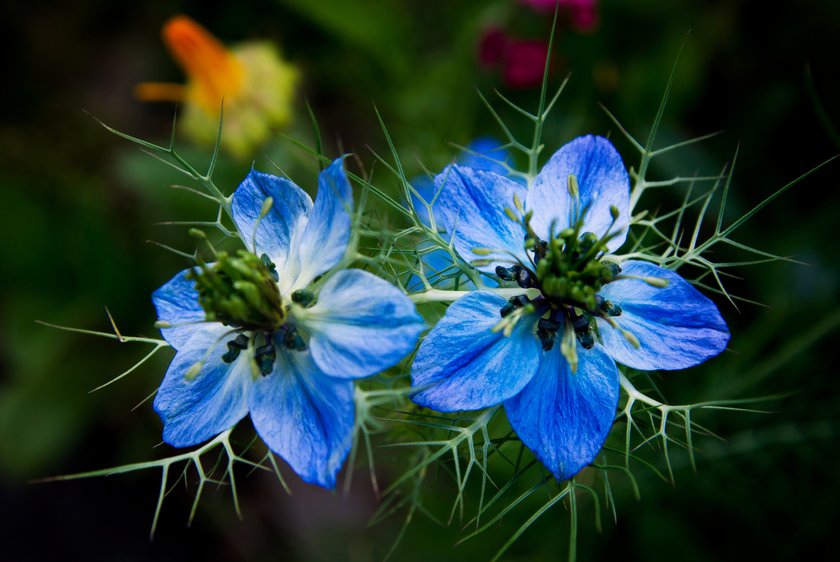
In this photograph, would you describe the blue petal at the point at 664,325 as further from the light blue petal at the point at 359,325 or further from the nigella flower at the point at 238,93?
the nigella flower at the point at 238,93

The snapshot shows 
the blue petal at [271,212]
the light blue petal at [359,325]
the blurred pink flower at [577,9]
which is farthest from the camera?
the blurred pink flower at [577,9]

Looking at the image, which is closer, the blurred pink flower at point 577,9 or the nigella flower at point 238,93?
the blurred pink flower at point 577,9

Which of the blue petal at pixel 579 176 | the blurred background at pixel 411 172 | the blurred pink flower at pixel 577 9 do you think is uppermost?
the blurred pink flower at pixel 577 9

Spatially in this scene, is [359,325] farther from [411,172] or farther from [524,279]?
[411,172]

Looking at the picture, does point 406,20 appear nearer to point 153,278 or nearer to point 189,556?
point 153,278

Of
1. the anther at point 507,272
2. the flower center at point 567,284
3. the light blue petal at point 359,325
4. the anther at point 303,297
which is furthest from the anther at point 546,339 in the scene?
the anther at point 303,297

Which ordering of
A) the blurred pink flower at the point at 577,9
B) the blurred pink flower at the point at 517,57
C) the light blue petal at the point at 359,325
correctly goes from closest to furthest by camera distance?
the light blue petal at the point at 359,325
the blurred pink flower at the point at 577,9
the blurred pink flower at the point at 517,57

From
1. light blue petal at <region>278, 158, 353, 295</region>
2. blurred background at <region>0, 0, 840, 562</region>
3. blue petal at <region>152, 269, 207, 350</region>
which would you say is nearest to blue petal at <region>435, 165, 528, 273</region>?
light blue petal at <region>278, 158, 353, 295</region>
